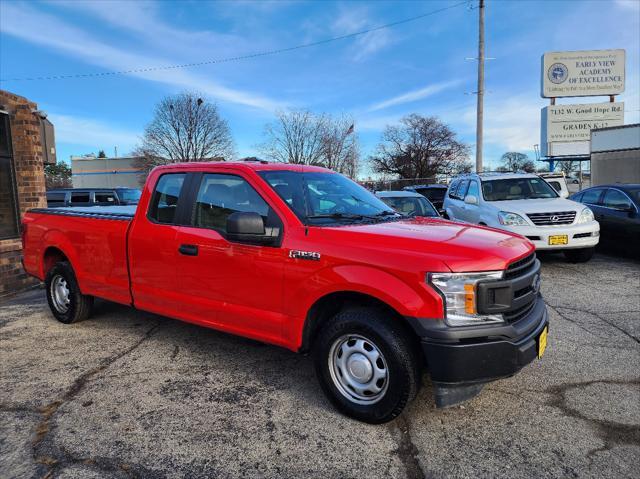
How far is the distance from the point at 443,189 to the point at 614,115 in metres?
21.1

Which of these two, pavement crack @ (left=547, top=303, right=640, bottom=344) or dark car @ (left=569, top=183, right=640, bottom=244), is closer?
pavement crack @ (left=547, top=303, right=640, bottom=344)

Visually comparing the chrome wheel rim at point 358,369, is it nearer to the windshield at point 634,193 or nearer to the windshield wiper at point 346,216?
the windshield wiper at point 346,216

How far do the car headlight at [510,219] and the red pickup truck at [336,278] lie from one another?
4.52 metres

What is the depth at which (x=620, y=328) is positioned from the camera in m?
5.03

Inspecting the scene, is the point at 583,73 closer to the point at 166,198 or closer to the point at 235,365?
the point at 166,198

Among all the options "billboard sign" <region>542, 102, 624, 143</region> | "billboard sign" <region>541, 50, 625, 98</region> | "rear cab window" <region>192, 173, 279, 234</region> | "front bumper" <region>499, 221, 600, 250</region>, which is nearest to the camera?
"rear cab window" <region>192, 173, 279, 234</region>

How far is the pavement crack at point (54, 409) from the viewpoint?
278cm

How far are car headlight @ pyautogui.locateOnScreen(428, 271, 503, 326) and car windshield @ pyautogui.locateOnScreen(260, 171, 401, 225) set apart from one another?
3.46ft

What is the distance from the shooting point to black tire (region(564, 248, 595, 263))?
852 cm

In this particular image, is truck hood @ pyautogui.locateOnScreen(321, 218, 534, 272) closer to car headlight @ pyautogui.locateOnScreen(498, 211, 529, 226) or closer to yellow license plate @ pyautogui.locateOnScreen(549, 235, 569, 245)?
car headlight @ pyautogui.locateOnScreen(498, 211, 529, 226)

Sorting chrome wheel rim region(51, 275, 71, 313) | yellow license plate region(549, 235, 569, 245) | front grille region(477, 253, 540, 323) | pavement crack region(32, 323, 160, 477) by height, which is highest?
front grille region(477, 253, 540, 323)

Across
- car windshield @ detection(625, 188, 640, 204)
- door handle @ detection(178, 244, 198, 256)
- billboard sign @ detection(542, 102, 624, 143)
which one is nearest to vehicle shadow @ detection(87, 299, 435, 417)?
door handle @ detection(178, 244, 198, 256)

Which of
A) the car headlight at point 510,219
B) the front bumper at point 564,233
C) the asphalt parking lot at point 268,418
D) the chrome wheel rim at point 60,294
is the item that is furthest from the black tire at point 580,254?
the chrome wheel rim at point 60,294

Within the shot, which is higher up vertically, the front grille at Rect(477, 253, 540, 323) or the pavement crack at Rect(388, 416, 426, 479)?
the front grille at Rect(477, 253, 540, 323)
